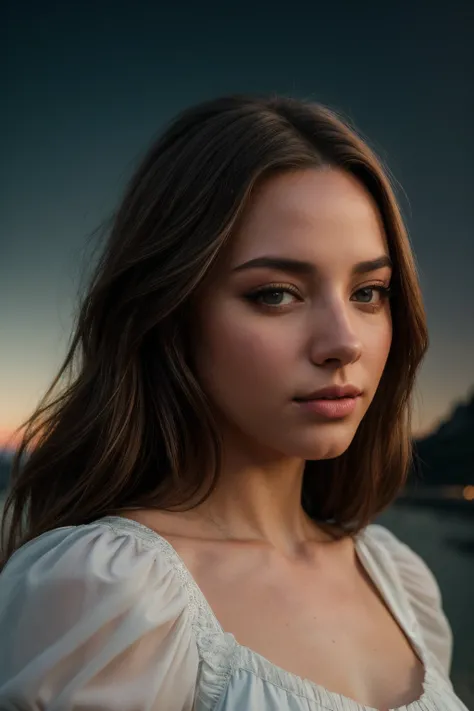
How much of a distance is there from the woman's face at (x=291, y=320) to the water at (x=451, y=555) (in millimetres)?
737

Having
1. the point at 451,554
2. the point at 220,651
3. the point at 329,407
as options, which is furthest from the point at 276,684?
the point at 451,554

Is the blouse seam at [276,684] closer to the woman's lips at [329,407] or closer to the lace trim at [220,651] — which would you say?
the lace trim at [220,651]

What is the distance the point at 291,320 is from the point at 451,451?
0.87 m

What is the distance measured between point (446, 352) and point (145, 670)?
42.6 inches

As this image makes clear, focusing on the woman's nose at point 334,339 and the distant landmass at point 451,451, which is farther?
the distant landmass at point 451,451

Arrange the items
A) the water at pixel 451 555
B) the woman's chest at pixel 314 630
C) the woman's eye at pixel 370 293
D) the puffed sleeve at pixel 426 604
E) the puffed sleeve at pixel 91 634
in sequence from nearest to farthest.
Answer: the puffed sleeve at pixel 91 634 < the woman's chest at pixel 314 630 < the woman's eye at pixel 370 293 < the puffed sleeve at pixel 426 604 < the water at pixel 451 555

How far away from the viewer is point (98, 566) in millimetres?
1019

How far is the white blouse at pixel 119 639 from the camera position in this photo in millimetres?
963

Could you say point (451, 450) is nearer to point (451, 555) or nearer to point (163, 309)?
point (451, 555)

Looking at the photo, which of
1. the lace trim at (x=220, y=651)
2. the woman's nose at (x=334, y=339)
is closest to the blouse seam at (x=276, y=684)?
the lace trim at (x=220, y=651)

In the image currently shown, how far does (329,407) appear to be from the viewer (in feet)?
3.77

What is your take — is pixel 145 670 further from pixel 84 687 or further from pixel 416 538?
pixel 416 538

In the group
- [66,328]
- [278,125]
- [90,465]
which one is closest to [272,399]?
[90,465]

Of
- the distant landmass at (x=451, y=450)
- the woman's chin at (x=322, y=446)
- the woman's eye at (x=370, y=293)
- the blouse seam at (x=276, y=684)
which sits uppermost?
the woman's eye at (x=370, y=293)
